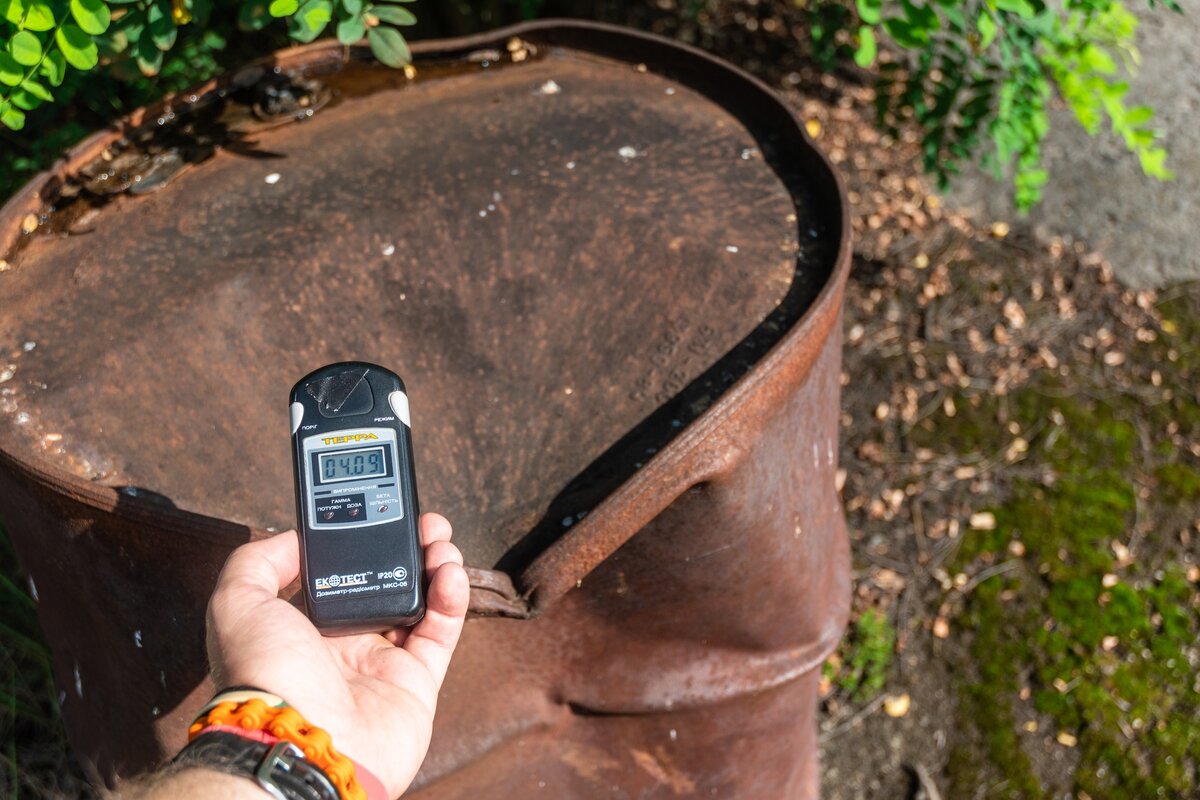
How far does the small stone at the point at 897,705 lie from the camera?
8.80 feet

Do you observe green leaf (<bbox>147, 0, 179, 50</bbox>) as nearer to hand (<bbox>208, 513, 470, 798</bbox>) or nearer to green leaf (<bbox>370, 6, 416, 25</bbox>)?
green leaf (<bbox>370, 6, 416, 25</bbox>)

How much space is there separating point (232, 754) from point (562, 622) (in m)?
0.59

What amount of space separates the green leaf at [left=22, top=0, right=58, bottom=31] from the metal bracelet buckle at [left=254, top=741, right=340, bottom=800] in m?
1.25

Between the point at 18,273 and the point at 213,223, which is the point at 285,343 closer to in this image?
the point at 213,223

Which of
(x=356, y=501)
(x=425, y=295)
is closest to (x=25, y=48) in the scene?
(x=425, y=295)

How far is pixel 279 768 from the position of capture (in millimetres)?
1081

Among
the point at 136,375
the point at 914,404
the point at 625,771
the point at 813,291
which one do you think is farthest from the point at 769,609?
the point at 914,404

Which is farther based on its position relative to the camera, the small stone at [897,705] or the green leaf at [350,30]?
the small stone at [897,705]

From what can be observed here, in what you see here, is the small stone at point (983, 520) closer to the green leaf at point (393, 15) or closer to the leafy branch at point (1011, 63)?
the leafy branch at point (1011, 63)

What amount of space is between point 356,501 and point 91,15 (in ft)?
3.20

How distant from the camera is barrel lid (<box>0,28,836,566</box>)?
157cm

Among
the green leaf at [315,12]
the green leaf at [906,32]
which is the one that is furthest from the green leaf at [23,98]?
the green leaf at [906,32]

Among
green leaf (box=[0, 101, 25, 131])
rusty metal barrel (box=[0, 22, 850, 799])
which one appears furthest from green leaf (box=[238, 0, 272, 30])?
green leaf (box=[0, 101, 25, 131])

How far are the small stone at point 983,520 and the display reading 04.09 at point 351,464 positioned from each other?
7.01ft
